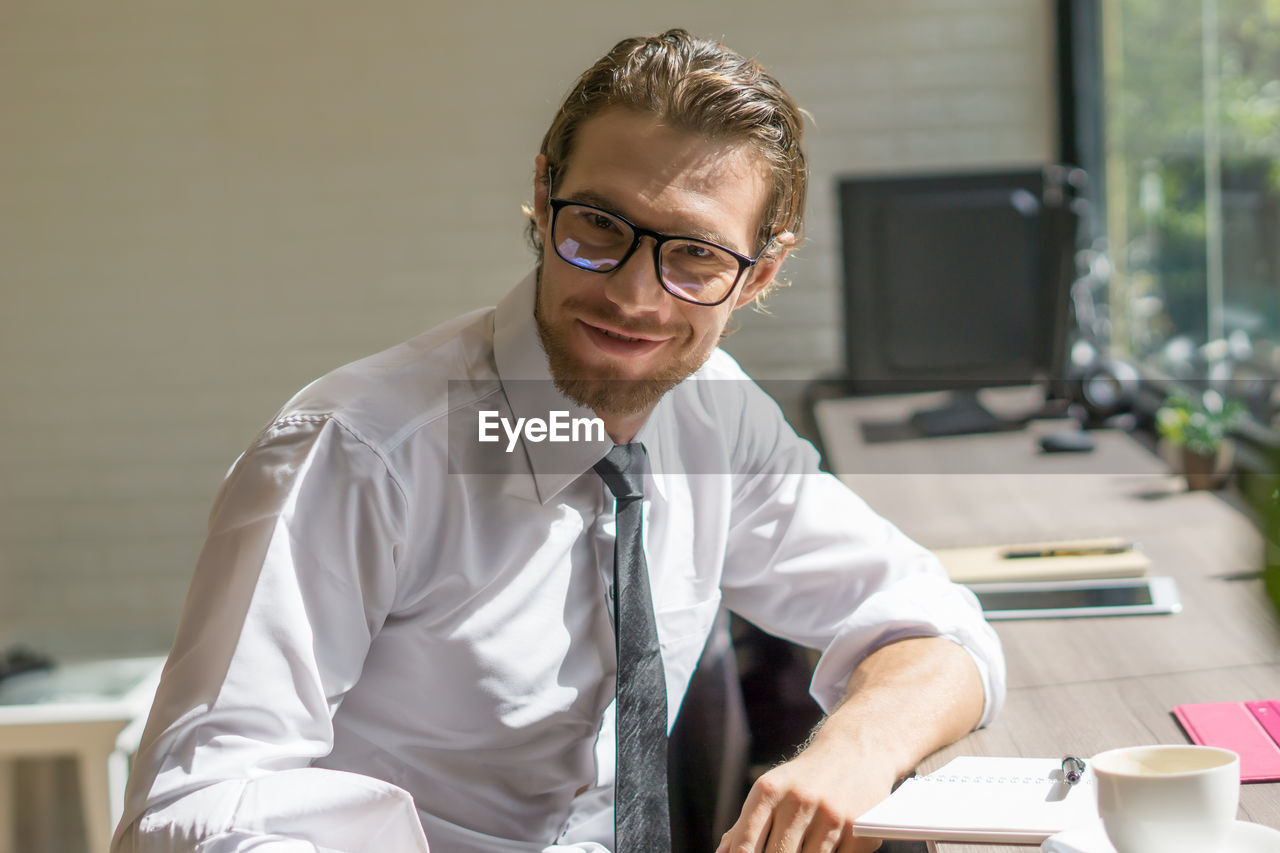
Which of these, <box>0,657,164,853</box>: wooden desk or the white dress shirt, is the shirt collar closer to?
the white dress shirt

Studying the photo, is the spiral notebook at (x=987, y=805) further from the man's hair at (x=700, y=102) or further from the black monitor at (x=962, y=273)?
the black monitor at (x=962, y=273)

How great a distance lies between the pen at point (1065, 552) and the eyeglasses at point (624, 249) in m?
0.70

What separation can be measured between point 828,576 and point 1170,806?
74cm

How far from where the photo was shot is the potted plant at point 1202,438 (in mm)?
2201

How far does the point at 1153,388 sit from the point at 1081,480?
877 mm

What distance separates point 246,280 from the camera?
3.97 meters

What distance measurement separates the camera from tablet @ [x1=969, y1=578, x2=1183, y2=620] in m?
1.56

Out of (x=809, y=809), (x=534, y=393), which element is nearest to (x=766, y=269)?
(x=534, y=393)

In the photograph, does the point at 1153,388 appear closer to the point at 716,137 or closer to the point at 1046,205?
the point at 1046,205

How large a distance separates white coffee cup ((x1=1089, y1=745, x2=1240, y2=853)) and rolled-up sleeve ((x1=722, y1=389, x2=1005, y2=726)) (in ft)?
1.56

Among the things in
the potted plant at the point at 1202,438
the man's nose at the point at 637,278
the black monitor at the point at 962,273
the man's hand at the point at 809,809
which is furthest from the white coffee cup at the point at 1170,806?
the black monitor at the point at 962,273

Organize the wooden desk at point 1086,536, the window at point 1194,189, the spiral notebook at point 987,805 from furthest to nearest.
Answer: the window at point 1194,189
the wooden desk at point 1086,536
the spiral notebook at point 987,805

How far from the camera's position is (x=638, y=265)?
1.29 m

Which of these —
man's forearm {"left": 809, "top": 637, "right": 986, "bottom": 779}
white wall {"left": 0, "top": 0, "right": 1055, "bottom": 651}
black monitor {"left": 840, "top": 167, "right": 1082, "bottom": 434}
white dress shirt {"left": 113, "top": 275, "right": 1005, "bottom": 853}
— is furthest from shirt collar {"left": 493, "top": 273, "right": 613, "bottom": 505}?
white wall {"left": 0, "top": 0, "right": 1055, "bottom": 651}
